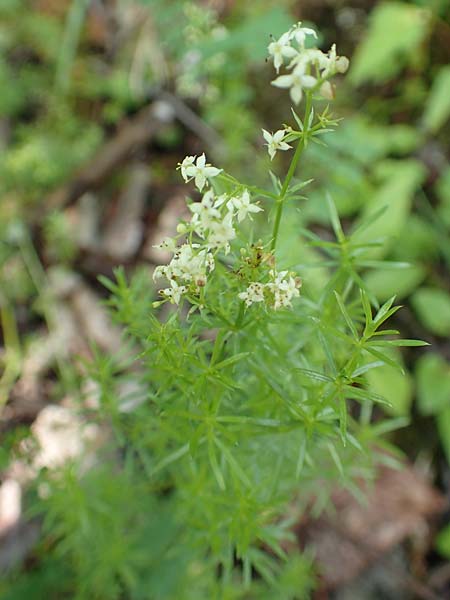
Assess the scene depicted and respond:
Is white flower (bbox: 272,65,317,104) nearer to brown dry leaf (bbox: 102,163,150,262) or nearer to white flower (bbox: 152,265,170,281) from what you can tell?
white flower (bbox: 152,265,170,281)

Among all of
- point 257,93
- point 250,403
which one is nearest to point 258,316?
point 250,403

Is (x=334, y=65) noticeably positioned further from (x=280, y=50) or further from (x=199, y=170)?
(x=199, y=170)

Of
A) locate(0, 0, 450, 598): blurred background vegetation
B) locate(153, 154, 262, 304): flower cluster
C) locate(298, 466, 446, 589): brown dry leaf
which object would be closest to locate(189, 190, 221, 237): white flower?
locate(153, 154, 262, 304): flower cluster

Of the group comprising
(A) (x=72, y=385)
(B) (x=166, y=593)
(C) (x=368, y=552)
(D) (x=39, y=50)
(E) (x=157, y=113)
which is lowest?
(C) (x=368, y=552)

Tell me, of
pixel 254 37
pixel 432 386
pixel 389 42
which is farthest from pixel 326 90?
pixel 389 42

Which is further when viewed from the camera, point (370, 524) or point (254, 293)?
point (370, 524)

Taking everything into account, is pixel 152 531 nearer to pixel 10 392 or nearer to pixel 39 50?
pixel 10 392
